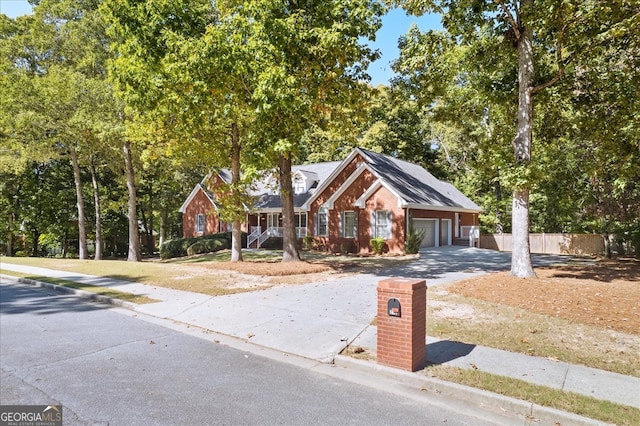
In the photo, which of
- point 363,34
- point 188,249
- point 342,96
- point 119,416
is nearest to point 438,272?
point 342,96

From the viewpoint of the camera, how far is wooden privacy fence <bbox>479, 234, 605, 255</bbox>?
87.1 ft

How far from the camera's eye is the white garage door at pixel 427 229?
26141mm

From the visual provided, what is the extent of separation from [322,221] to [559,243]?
17055 millimetres

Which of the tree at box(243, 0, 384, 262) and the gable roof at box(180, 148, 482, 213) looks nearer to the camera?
the tree at box(243, 0, 384, 262)

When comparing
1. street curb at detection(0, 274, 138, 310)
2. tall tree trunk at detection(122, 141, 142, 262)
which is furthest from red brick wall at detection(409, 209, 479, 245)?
street curb at detection(0, 274, 138, 310)

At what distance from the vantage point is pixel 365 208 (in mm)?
25812

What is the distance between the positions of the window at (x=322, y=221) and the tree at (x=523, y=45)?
1517 cm

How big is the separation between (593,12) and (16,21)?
95.5ft

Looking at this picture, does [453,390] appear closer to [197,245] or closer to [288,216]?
[288,216]

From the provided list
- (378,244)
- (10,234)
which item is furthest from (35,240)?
(378,244)

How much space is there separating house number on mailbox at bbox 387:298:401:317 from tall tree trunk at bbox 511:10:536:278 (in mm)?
8833

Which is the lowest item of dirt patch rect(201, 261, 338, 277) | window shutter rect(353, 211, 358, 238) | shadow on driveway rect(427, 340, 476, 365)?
shadow on driveway rect(427, 340, 476, 365)

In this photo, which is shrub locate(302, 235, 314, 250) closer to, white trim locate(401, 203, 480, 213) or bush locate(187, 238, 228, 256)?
bush locate(187, 238, 228, 256)

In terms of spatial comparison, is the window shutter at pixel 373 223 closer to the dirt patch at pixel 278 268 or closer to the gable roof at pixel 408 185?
the gable roof at pixel 408 185
